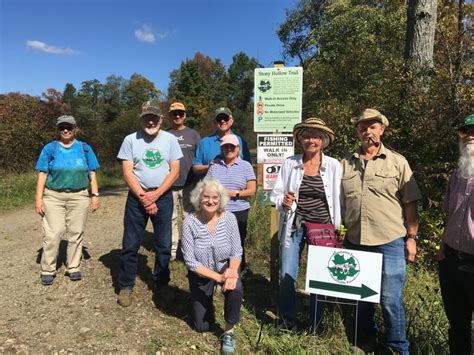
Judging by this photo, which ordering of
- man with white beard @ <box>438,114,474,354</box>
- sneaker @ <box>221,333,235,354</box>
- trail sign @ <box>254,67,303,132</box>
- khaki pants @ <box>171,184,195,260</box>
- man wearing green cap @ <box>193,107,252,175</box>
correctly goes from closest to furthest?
1. man with white beard @ <box>438,114,474,354</box>
2. sneaker @ <box>221,333,235,354</box>
3. trail sign @ <box>254,67,303,132</box>
4. man wearing green cap @ <box>193,107,252,175</box>
5. khaki pants @ <box>171,184,195,260</box>

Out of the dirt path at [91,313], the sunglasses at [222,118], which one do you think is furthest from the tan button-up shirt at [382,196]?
the sunglasses at [222,118]

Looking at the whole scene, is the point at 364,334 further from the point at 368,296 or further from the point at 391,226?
the point at 391,226

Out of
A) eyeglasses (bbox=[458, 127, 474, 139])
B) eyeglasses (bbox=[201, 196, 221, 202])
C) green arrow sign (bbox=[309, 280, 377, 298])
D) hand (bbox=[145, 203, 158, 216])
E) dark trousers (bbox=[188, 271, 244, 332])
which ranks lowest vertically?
dark trousers (bbox=[188, 271, 244, 332])

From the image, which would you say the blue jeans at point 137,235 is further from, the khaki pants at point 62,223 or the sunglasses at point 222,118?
the sunglasses at point 222,118

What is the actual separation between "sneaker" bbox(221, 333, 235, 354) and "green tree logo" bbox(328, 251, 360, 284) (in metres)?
1.01

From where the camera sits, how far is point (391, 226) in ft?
9.56

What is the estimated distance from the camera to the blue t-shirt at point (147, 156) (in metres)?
3.88

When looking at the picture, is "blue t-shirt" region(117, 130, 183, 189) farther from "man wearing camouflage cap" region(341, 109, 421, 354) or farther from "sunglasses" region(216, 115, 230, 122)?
"man wearing camouflage cap" region(341, 109, 421, 354)

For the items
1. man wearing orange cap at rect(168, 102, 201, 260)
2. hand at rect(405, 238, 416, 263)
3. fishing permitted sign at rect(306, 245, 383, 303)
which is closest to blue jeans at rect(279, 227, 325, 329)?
fishing permitted sign at rect(306, 245, 383, 303)

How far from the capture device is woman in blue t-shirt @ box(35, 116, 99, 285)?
432 cm

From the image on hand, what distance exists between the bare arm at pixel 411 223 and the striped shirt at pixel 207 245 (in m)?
1.40

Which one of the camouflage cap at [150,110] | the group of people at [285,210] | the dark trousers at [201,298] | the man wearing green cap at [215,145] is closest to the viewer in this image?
the group of people at [285,210]

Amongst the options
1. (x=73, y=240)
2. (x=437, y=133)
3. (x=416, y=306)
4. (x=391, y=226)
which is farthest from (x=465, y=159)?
(x=73, y=240)

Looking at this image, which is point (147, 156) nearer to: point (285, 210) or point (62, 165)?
point (62, 165)
